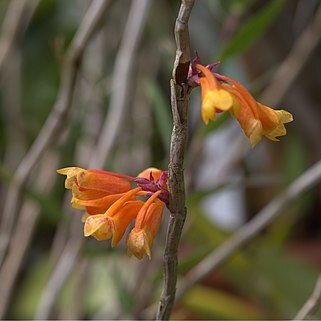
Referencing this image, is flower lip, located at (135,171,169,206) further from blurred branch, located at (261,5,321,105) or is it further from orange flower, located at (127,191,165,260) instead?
blurred branch, located at (261,5,321,105)

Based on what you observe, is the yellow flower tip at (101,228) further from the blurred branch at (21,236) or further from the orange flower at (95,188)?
the blurred branch at (21,236)

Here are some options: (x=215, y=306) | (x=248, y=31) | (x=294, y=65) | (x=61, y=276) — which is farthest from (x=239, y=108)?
(x=215, y=306)

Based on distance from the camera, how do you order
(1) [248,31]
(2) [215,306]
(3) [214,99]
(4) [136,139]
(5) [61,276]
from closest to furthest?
(3) [214,99] → (1) [248,31] → (5) [61,276] → (2) [215,306] → (4) [136,139]

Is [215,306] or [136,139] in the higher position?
[136,139]

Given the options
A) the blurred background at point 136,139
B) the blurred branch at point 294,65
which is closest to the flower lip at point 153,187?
the blurred background at point 136,139

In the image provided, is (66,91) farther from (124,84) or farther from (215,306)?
(215,306)

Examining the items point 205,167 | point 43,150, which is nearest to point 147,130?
point 205,167

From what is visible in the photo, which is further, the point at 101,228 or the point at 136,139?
the point at 136,139
